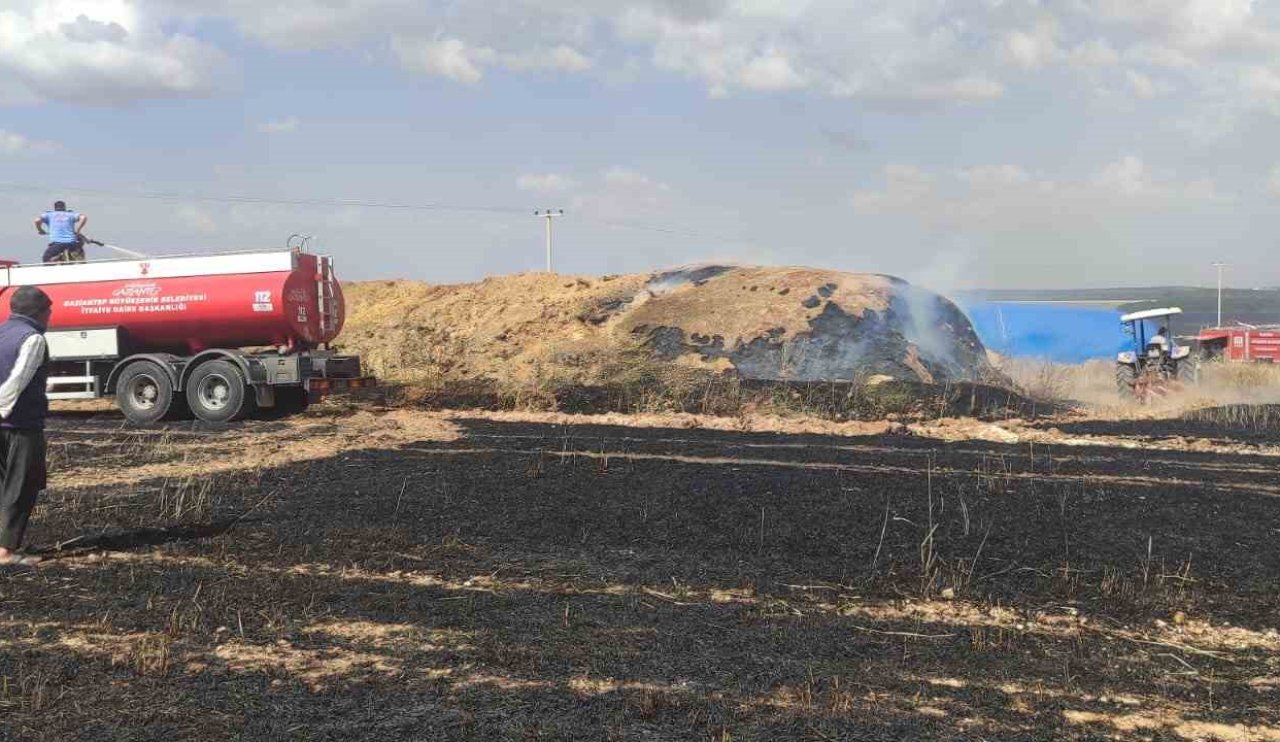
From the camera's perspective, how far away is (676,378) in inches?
746

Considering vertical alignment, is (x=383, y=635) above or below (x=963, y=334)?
below

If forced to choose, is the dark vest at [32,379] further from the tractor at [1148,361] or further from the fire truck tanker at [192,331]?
the tractor at [1148,361]

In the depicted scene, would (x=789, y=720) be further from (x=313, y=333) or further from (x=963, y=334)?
(x=963, y=334)

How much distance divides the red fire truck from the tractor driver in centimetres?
2744

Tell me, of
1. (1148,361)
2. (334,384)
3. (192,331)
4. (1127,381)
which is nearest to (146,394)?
(192,331)

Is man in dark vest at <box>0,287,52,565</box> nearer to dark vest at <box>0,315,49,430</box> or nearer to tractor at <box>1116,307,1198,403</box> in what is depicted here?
dark vest at <box>0,315,49,430</box>

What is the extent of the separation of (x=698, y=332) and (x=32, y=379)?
15.3 metres

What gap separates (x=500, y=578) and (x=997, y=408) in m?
13.2

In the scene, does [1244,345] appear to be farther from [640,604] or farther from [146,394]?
[640,604]

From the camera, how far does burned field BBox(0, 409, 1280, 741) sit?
4.30 m

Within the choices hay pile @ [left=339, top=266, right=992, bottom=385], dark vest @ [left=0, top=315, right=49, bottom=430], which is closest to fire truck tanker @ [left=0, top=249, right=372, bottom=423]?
hay pile @ [left=339, top=266, right=992, bottom=385]

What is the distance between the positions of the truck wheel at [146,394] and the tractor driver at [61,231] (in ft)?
9.08

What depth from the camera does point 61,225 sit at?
17000mm

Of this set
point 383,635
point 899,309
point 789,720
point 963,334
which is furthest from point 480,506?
point 963,334
